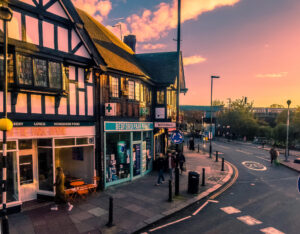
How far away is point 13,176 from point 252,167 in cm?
1789

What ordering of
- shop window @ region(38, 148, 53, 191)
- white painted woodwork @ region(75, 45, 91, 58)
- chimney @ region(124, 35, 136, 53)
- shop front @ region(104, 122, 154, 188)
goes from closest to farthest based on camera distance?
shop window @ region(38, 148, 53, 191) < white painted woodwork @ region(75, 45, 91, 58) < shop front @ region(104, 122, 154, 188) < chimney @ region(124, 35, 136, 53)

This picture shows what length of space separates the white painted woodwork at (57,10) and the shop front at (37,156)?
5356 millimetres

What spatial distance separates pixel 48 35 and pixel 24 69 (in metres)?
2.11

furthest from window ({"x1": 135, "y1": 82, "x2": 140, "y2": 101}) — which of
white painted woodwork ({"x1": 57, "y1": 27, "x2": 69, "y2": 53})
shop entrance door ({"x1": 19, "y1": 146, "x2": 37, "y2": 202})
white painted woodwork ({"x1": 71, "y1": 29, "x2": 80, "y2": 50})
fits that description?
shop entrance door ({"x1": 19, "y1": 146, "x2": 37, "y2": 202})

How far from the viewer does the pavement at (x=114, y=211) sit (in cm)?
684

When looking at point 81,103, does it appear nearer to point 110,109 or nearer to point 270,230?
point 110,109

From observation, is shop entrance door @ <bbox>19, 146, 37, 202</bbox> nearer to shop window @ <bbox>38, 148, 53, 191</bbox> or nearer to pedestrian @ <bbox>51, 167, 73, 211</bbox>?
shop window @ <bbox>38, 148, 53, 191</bbox>

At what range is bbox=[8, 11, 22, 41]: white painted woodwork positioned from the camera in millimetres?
7570

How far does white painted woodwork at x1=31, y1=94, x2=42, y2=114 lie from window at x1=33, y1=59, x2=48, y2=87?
596mm

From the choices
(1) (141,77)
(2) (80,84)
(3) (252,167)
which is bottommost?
(3) (252,167)

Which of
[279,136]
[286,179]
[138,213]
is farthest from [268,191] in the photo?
[279,136]

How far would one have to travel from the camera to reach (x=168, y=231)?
270 inches

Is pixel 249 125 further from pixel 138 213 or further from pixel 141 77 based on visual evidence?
pixel 138 213

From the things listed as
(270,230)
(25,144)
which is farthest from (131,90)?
(270,230)
